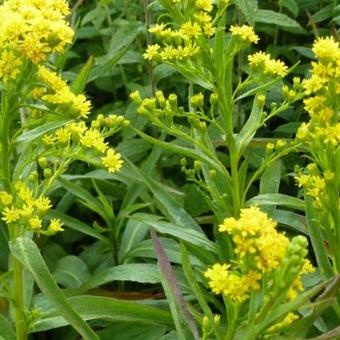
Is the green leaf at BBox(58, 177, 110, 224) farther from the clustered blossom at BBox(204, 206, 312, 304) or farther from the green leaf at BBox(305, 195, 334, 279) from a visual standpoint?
the clustered blossom at BBox(204, 206, 312, 304)

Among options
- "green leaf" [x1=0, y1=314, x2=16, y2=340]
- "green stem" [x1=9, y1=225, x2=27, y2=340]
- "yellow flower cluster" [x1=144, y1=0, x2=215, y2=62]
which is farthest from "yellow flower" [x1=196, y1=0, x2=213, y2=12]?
"green leaf" [x1=0, y1=314, x2=16, y2=340]

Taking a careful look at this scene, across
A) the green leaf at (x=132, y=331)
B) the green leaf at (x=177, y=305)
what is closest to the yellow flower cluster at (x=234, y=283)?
the green leaf at (x=177, y=305)

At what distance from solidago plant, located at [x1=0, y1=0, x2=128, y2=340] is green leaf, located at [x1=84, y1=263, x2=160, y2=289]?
384 millimetres

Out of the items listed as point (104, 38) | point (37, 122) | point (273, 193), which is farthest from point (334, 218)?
point (104, 38)

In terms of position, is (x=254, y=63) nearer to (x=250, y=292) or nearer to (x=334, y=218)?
(x=334, y=218)

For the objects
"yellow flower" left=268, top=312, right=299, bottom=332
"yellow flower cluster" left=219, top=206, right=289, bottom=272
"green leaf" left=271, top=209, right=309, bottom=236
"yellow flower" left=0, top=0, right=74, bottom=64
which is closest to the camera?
"yellow flower cluster" left=219, top=206, right=289, bottom=272

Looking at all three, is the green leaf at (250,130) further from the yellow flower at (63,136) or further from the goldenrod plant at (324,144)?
the yellow flower at (63,136)

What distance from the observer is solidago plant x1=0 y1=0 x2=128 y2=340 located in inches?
78.3

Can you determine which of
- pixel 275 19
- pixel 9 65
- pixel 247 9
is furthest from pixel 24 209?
pixel 275 19

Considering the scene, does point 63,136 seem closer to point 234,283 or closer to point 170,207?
point 170,207

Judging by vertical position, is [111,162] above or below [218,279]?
above

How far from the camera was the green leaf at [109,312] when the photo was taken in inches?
89.3

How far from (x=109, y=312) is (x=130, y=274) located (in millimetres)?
289

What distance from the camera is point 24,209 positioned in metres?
2.10
